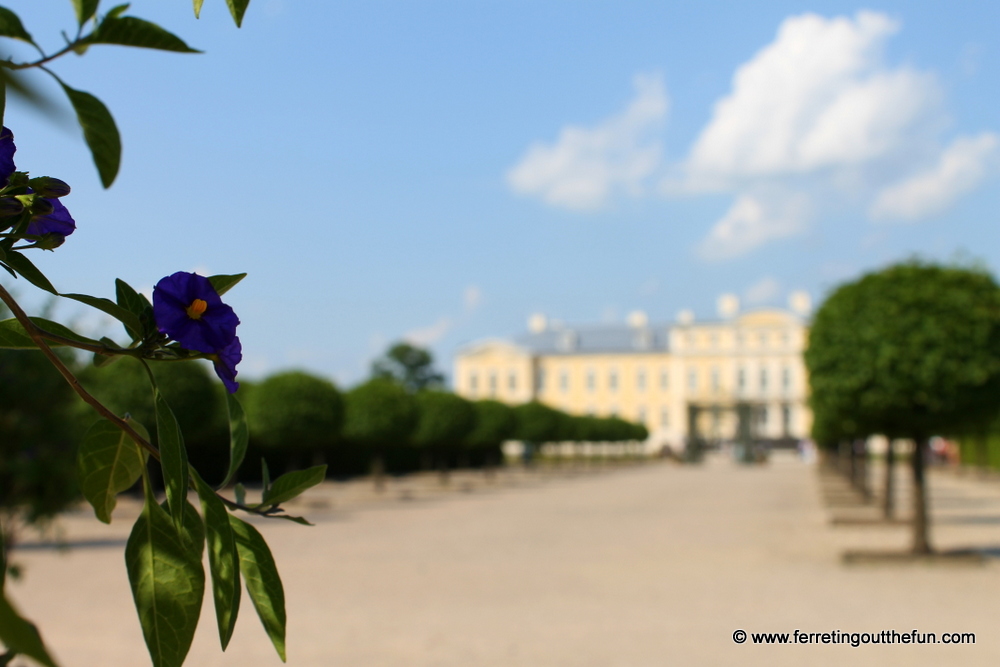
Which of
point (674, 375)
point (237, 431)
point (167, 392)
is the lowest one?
point (237, 431)

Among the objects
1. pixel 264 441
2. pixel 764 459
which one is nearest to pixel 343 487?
pixel 264 441

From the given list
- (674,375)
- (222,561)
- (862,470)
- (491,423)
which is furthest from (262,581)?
(674,375)

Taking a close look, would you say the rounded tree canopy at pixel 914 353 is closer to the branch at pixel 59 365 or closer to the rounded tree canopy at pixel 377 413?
the branch at pixel 59 365

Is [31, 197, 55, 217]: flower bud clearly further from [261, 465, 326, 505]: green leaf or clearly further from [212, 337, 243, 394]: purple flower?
[261, 465, 326, 505]: green leaf

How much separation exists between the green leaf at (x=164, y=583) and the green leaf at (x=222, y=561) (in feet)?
0.07

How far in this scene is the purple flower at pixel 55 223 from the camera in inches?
31.0

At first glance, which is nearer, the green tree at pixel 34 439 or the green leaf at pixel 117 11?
the green leaf at pixel 117 11

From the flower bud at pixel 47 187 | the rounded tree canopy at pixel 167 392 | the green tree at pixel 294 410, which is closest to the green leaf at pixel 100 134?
the flower bud at pixel 47 187

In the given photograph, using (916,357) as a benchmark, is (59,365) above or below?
below

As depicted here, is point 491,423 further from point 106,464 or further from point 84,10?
point 84,10

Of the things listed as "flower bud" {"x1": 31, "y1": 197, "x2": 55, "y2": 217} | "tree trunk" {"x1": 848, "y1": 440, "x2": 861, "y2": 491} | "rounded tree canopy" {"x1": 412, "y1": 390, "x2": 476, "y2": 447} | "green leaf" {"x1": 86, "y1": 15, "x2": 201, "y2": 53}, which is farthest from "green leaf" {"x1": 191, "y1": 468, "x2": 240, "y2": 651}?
"rounded tree canopy" {"x1": 412, "y1": 390, "x2": 476, "y2": 447}

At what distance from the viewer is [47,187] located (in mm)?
770

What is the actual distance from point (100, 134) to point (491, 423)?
3306cm

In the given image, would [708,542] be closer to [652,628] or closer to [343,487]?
[652,628]
